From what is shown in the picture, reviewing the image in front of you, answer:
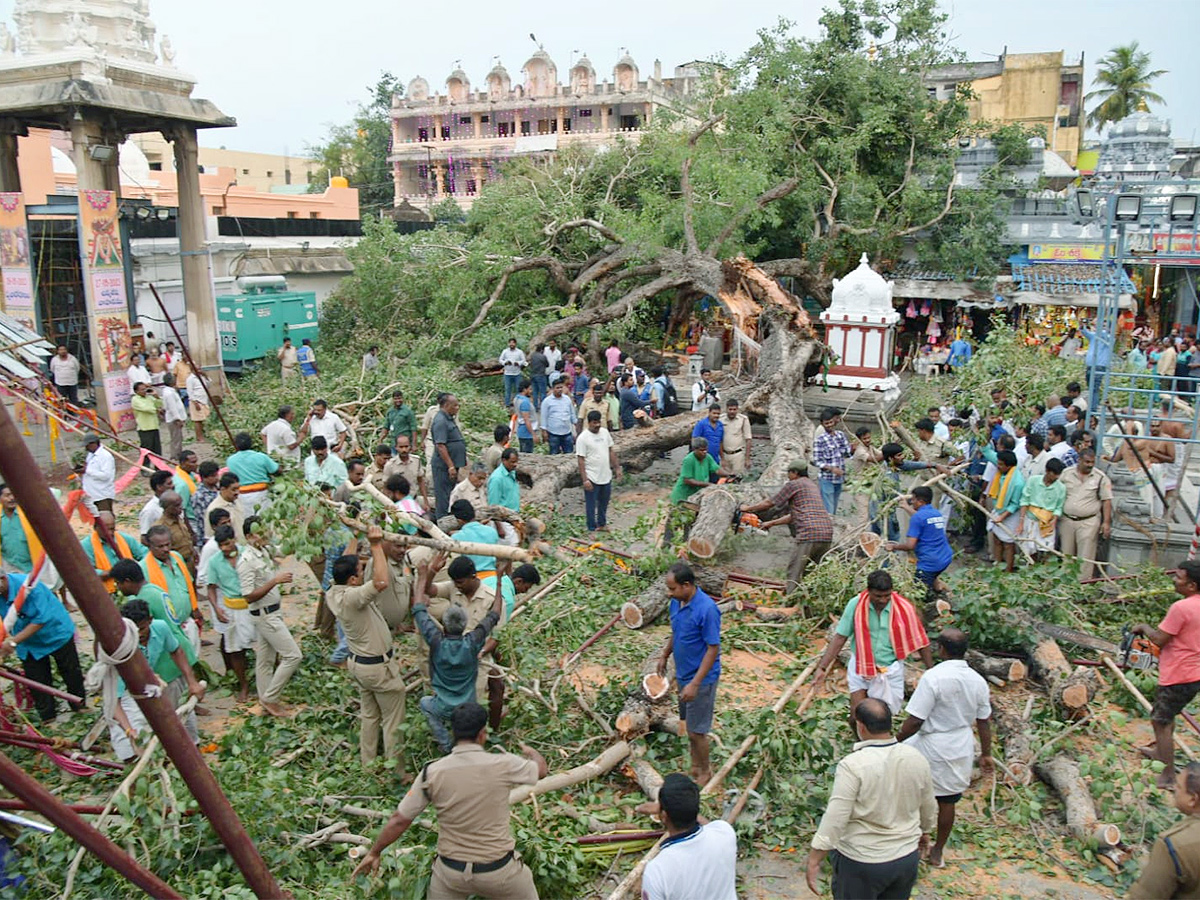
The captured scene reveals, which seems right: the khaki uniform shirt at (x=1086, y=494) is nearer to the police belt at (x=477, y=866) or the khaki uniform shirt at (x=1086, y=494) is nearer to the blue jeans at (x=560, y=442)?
the blue jeans at (x=560, y=442)

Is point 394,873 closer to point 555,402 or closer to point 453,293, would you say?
point 555,402

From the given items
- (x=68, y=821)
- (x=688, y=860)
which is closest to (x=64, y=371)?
(x=68, y=821)

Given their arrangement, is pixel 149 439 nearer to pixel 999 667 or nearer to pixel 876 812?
pixel 999 667

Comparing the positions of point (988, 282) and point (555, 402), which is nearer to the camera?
point (555, 402)

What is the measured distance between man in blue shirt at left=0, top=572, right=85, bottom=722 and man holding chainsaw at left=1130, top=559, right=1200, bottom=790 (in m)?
7.48

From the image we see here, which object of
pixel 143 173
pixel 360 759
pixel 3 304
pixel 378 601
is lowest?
pixel 360 759

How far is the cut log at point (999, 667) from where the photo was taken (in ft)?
23.1

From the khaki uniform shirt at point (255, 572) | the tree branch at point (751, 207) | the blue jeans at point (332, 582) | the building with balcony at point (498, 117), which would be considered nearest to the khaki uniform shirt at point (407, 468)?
the blue jeans at point (332, 582)

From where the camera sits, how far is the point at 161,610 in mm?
6145

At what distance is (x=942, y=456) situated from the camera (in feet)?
34.1

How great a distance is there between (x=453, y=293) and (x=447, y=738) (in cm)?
1339

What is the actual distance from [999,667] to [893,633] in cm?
192

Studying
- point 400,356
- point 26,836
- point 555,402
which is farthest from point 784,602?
point 400,356

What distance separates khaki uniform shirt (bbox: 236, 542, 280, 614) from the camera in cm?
679
